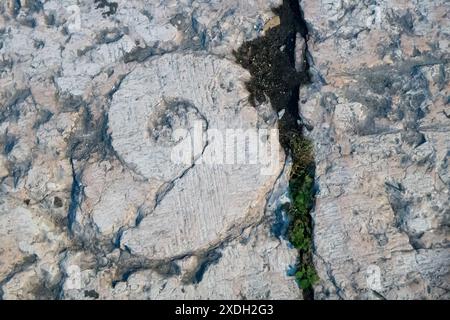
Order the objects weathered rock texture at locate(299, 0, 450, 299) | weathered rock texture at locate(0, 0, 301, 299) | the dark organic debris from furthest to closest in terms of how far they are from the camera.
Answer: the dark organic debris
weathered rock texture at locate(0, 0, 301, 299)
weathered rock texture at locate(299, 0, 450, 299)

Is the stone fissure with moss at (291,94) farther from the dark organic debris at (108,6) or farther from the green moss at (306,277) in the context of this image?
the dark organic debris at (108,6)

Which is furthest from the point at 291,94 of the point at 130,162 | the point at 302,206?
the point at 130,162

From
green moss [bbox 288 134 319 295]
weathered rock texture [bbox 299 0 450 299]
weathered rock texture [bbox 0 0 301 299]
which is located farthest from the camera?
weathered rock texture [bbox 0 0 301 299]

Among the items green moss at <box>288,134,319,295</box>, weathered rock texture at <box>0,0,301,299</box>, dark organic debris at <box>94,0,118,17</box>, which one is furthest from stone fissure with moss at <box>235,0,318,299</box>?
dark organic debris at <box>94,0,118,17</box>

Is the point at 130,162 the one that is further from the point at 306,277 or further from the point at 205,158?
the point at 306,277

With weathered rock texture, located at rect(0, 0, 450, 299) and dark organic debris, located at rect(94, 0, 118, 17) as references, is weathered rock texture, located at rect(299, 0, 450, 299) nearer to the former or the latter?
weathered rock texture, located at rect(0, 0, 450, 299)

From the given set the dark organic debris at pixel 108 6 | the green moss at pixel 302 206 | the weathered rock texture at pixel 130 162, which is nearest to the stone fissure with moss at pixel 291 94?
the green moss at pixel 302 206

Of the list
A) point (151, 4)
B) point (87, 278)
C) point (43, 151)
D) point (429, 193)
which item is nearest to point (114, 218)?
point (87, 278)
